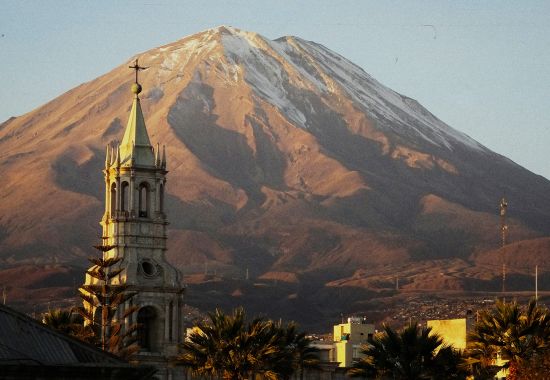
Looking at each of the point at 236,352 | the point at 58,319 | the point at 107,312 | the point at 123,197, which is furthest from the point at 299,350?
the point at 123,197

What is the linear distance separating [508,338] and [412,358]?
4509 millimetres

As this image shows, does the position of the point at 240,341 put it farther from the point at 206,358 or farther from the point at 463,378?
the point at 463,378

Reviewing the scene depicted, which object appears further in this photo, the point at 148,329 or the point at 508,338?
the point at 148,329

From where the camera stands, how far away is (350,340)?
144875 millimetres

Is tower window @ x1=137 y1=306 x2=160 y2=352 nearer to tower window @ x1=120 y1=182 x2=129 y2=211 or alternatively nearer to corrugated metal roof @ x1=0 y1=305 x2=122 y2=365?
tower window @ x1=120 y1=182 x2=129 y2=211

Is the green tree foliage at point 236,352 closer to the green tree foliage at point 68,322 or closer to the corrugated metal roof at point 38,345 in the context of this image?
the green tree foliage at point 68,322

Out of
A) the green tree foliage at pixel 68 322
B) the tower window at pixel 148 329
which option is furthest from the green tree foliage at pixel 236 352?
the tower window at pixel 148 329

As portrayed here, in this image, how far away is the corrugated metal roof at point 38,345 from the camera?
31.8 metres

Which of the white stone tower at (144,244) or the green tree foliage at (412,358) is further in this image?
the white stone tower at (144,244)

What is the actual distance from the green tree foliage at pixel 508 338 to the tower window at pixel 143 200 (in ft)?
61.2

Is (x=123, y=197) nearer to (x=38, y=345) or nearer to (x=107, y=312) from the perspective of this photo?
(x=107, y=312)

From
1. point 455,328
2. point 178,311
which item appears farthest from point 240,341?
point 455,328

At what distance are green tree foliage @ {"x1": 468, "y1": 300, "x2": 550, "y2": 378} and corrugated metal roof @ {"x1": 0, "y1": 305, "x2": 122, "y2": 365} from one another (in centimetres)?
3783

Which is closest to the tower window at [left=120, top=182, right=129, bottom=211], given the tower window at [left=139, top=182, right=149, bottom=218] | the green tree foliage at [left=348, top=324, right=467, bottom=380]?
the tower window at [left=139, top=182, right=149, bottom=218]
